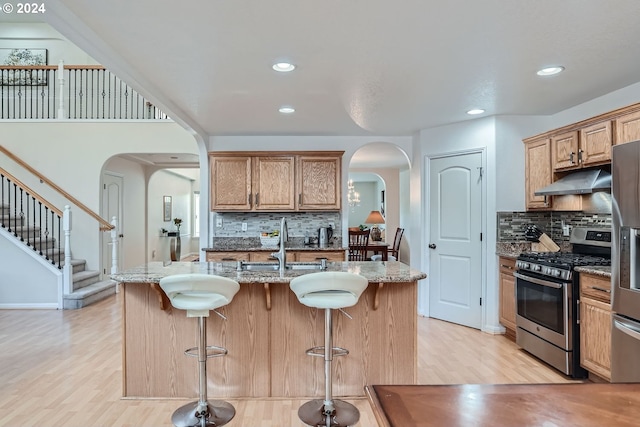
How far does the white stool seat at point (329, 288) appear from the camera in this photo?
2.36 metres

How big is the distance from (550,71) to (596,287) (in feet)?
5.46

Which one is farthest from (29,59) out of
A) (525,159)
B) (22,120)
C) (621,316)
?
(621,316)

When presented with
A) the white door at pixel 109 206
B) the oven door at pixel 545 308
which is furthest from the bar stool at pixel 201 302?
the white door at pixel 109 206

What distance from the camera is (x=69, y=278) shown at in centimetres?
569

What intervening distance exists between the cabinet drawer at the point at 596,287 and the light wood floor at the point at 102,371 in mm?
750

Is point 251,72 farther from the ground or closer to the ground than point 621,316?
farther from the ground

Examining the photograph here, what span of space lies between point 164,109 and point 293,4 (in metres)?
2.25

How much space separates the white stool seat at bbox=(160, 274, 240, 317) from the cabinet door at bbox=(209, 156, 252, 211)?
2.98 metres

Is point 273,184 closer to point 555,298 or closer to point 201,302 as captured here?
point 201,302

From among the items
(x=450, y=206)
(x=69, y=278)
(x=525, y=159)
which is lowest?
(x=69, y=278)

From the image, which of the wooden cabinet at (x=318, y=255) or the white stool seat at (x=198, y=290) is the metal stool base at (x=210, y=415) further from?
the wooden cabinet at (x=318, y=255)

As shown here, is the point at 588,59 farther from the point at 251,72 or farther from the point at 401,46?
the point at 251,72

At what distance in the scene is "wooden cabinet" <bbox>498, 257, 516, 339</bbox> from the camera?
13.6ft

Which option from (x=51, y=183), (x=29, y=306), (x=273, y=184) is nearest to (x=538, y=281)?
(x=273, y=184)
